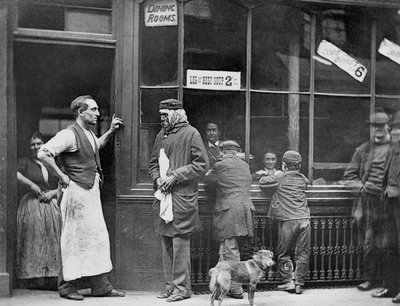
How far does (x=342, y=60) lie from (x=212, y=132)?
6.06ft

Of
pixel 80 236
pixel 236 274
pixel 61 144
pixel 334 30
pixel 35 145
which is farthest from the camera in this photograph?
pixel 334 30

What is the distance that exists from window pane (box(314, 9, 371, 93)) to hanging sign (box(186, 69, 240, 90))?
1038 millimetres

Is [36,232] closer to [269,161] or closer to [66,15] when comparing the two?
[66,15]

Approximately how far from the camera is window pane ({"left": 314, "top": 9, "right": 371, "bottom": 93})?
22.8 feet

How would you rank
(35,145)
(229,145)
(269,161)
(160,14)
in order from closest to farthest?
(229,145) < (160,14) < (35,145) < (269,161)

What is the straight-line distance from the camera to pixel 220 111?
6.67 meters

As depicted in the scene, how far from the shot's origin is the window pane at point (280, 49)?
6.76 m

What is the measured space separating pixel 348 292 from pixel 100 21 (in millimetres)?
4137

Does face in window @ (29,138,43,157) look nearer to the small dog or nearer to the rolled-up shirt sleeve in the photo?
the rolled-up shirt sleeve

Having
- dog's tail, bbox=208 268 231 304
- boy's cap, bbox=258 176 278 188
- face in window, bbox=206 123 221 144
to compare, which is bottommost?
dog's tail, bbox=208 268 231 304

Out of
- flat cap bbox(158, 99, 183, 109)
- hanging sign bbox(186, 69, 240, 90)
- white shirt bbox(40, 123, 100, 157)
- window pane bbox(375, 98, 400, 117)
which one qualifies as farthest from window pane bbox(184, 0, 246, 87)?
window pane bbox(375, 98, 400, 117)

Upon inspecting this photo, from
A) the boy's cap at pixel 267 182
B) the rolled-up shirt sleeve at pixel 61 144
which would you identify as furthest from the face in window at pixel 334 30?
the rolled-up shirt sleeve at pixel 61 144

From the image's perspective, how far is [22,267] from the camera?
254 inches

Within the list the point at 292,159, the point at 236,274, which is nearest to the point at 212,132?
the point at 292,159
